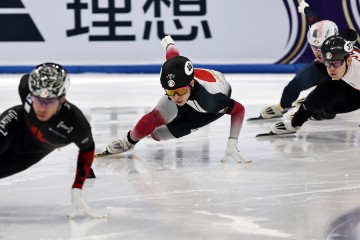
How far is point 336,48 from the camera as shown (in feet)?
17.6

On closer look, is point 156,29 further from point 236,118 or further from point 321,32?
point 236,118

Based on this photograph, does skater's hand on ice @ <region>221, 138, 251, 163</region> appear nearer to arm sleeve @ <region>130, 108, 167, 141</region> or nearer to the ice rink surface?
the ice rink surface

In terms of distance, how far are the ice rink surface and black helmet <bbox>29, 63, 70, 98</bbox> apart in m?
0.58

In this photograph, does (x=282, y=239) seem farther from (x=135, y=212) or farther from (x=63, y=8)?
(x=63, y=8)

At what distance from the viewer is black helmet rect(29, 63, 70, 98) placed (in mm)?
3396

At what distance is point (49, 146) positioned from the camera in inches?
155

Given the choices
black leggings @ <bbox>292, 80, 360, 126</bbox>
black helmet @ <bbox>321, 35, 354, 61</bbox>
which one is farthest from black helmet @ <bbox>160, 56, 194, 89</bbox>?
black leggings @ <bbox>292, 80, 360, 126</bbox>

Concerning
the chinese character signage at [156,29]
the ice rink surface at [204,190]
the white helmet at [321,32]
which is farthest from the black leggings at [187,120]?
the chinese character signage at [156,29]

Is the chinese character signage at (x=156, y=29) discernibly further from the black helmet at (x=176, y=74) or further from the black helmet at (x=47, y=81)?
the black helmet at (x=47, y=81)

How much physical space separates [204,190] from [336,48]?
1.54 meters

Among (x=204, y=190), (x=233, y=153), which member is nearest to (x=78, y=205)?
(x=204, y=190)

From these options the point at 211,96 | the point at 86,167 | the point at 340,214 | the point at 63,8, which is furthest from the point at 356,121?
the point at 63,8

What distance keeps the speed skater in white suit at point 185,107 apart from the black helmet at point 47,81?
1.30m

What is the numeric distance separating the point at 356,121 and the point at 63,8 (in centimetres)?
487
